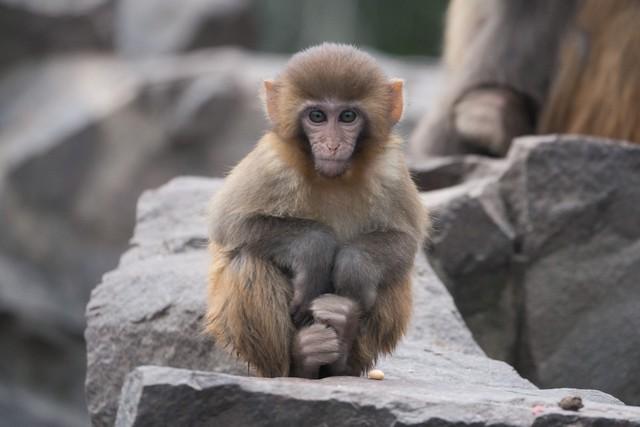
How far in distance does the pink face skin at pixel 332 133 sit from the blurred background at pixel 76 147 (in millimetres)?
6899

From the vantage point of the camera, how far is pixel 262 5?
17.1 metres

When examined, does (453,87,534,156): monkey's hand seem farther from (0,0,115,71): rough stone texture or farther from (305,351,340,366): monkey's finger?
(0,0,115,71): rough stone texture

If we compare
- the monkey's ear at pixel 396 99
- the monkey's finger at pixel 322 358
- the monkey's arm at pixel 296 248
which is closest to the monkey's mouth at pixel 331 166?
the monkey's arm at pixel 296 248

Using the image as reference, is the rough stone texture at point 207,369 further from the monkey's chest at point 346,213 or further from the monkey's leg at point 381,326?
the monkey's chest at point 346,213

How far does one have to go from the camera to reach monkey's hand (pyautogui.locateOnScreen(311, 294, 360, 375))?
383 cm

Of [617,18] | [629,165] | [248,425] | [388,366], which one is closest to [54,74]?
[617,18]

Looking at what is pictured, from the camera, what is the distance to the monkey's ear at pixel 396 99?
400 centimetres

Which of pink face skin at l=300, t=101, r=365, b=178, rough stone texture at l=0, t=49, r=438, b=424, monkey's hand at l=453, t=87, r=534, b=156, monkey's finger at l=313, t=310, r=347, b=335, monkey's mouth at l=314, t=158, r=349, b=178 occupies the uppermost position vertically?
pink face skin at l=300, t=101, r=365, b=178

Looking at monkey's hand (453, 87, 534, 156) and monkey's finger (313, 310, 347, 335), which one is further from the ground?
monkey's hand (453, 87, 534, 156)

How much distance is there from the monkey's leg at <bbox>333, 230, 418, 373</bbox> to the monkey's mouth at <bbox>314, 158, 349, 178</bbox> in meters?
0.28

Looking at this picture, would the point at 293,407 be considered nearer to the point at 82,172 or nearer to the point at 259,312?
the point at 259,312

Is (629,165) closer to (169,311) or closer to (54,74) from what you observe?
(169,311)

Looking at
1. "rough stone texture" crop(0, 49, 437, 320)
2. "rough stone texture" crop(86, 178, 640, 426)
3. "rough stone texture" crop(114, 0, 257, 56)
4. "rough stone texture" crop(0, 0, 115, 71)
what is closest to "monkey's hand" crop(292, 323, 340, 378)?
"rough stone texture" crop(86, 178, 640, 426)

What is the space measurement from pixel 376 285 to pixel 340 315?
0.55ft
